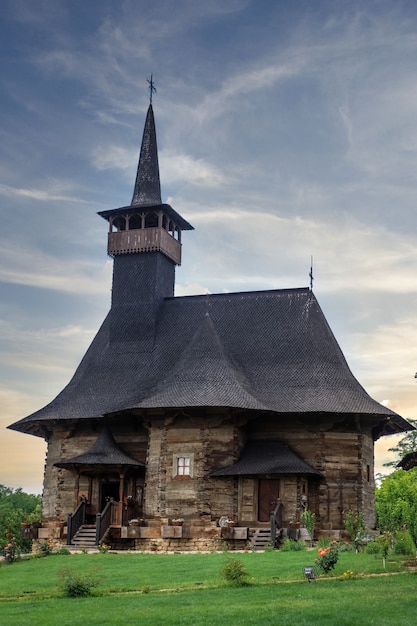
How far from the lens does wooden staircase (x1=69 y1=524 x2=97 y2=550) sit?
34.8 metres

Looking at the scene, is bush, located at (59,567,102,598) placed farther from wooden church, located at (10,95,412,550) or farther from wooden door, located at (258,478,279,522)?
wooden door, located at (258,478,279,522)

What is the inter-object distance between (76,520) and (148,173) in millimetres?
19754

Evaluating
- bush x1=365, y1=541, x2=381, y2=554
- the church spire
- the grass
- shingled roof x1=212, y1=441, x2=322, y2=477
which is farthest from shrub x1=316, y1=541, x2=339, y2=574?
the church spire

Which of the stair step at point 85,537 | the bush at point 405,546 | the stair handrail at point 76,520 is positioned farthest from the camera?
the stair handrail at point 76,520

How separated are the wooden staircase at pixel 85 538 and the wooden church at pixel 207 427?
6 centimetres

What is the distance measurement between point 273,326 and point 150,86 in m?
18.6

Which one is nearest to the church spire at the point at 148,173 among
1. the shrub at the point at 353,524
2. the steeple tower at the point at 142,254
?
the steeple tower at the point at 142,254

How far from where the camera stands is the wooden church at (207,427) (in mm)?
35094

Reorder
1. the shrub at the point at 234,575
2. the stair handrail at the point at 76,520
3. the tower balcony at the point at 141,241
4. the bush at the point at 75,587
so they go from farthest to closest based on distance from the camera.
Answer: the tower balcony at the point at 141,241 → the stair handrail at the point at 76,520 → the shrub at the point at 234,575 → the bush at the point at 75,587

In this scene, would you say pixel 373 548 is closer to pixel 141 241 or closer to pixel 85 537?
pixel 85 537

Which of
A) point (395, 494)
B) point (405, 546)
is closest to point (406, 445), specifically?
point (395, 494)

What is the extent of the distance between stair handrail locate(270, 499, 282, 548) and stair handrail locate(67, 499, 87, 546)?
833 cm

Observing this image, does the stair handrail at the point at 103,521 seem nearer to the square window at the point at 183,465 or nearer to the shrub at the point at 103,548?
the shrub at the point at 103,548

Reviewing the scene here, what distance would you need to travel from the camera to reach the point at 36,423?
40.8 m
